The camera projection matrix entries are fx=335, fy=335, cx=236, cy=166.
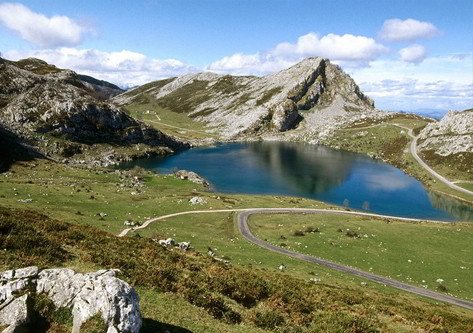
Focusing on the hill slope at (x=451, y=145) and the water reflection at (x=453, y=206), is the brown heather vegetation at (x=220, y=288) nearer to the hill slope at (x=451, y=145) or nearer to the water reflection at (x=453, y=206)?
the water reflection at (x=453, y=206)

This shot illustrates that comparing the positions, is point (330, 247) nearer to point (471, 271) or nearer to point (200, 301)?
point (471, 271)

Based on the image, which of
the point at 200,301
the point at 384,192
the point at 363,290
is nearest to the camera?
the point at 200,301

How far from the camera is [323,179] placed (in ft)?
447

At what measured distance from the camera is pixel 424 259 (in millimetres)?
54125

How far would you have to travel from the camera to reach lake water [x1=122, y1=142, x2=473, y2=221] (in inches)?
4176

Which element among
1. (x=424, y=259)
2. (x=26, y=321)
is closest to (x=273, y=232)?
(x=424, y=259)

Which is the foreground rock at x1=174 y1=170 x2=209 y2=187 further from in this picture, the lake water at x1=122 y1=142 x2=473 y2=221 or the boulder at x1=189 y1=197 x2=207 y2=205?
the boulder at x1=189 y1=197 x2=207 y2=205

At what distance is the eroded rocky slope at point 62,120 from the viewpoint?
134 metres

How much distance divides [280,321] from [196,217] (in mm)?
50025

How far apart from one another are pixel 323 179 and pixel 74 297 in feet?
420

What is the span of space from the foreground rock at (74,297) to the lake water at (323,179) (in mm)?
96130

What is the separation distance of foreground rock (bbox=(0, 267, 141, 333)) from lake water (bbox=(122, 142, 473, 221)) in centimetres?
9613

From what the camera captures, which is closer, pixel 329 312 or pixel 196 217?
pixel 329 312

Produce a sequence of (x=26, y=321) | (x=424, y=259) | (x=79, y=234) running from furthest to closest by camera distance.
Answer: (x=424, y=259) < (x=79, y=234) < (x=26, y=321)
